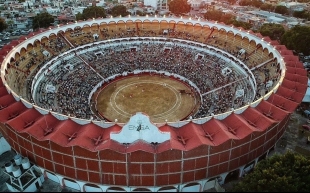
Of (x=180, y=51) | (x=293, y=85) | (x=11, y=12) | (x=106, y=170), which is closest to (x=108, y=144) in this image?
(x=106, y=170)

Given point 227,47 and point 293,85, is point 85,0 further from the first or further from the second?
point 293,85

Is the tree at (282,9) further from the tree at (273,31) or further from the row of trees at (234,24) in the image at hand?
the tree at (273,31)

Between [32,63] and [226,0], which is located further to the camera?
[226,0]

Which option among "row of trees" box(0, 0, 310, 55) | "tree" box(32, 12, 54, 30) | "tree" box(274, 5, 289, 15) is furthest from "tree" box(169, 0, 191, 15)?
"tree" box(32, 12, 54, 30)

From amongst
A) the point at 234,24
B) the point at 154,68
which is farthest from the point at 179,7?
the point at 154,68

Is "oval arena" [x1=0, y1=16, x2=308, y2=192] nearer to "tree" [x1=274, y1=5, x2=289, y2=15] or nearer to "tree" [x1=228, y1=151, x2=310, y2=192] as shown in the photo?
"tree" [x1=228, y1=151, x2=310, y2=192]

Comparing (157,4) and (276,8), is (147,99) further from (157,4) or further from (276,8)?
(276,8)
